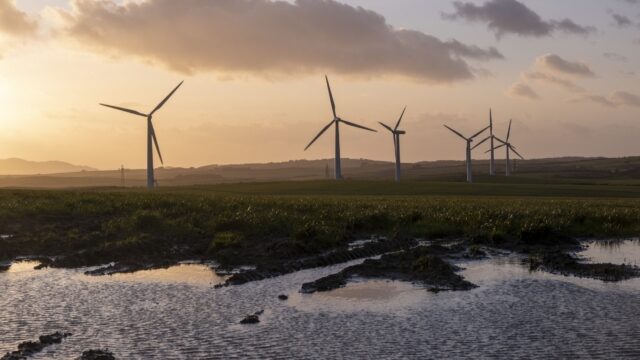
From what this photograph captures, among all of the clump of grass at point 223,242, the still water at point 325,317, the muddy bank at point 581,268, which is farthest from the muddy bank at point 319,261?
the muddy bank at point 581,268

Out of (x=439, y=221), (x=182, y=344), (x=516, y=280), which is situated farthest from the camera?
(x=439, y=221)

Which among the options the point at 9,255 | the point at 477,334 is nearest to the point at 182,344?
the point at 477,334

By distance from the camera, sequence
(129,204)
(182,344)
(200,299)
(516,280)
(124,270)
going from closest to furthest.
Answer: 1. (182,344)
2. (200,299)
3. (516,280)
4. (124,270)
5. (129,204)

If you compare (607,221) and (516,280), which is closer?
(516,280)

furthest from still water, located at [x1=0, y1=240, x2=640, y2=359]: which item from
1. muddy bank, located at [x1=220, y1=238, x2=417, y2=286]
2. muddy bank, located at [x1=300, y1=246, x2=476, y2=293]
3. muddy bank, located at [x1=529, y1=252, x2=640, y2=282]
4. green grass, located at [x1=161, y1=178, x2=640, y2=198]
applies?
green grass, located at [x1=161, y1=178, x2=640, y2=198]

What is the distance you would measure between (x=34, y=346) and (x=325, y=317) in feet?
21.9

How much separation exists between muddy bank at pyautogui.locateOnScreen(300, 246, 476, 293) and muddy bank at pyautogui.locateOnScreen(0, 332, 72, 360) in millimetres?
7510

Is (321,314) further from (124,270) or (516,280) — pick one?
(124,270)

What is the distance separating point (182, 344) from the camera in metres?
13.8

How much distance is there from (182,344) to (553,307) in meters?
9.66

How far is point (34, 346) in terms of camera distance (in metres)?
13.5

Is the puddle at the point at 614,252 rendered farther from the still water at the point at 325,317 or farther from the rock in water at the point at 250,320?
the rock in water at the point at 250,320

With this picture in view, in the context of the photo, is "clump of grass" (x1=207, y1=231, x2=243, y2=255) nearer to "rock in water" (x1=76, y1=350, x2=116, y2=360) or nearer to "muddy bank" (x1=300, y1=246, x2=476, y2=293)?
"muddy bank" (x1=300, y1=246, x2=476, y2=293)

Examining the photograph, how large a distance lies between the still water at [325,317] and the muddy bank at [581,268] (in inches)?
35.5
